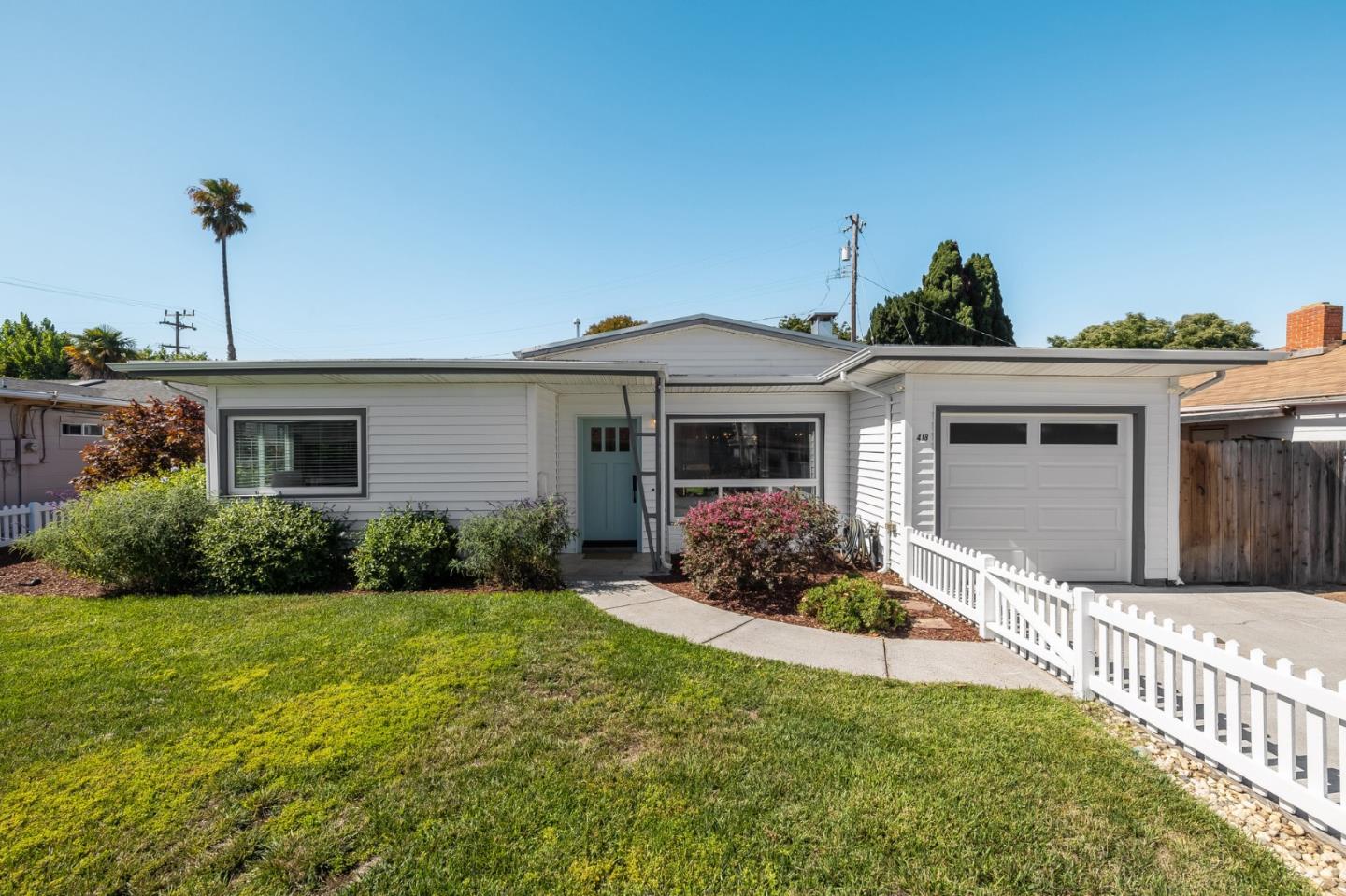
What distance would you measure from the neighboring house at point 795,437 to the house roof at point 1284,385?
299 centimetres

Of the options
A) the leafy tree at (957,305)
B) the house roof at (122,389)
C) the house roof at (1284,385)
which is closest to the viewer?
the house roof at (1284,385)

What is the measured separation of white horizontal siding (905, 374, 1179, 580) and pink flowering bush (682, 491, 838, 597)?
1.33 meters

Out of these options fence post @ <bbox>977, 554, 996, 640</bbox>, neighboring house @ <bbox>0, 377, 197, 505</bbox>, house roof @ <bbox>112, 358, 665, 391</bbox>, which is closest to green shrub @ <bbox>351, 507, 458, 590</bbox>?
house roof @ <bbox>112, 358, 665, 391</bbox>

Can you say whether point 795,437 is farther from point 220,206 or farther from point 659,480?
point 220,206

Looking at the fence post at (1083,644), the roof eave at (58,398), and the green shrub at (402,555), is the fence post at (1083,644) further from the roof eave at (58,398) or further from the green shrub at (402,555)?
the roof eave at (58,398)

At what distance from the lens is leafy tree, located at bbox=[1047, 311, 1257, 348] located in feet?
84.8

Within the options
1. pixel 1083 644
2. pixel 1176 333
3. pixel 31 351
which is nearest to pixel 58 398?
pixel 1083 644

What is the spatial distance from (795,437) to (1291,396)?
23.6 ft

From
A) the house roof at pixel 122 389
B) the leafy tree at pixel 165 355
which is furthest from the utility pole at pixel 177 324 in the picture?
the house roof at pixel 122 389

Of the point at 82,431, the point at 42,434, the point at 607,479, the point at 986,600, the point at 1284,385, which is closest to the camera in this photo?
the point at 986,600

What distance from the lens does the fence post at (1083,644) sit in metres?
3.80

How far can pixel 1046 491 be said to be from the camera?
6867mm

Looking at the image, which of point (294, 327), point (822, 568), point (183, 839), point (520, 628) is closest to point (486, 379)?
point (520, 628)

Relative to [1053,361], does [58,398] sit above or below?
above
